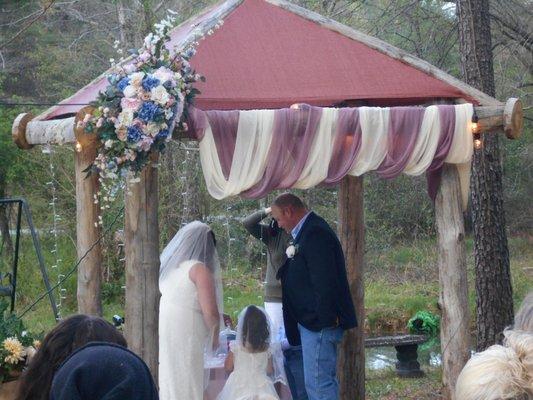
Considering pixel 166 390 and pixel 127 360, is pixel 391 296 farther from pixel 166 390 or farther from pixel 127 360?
pixel 127 360

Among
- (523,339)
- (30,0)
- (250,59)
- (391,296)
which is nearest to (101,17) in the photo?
(30,0)

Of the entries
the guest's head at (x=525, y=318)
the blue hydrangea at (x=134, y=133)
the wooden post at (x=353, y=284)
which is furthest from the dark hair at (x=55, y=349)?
the wooden post at (x=353, y=284)

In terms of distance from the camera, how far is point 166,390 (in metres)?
6.43

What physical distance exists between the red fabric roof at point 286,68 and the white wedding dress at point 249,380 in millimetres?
1812

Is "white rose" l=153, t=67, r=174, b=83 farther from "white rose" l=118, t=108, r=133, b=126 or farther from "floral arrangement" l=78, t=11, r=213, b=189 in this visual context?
"white rose" l=118, t=108, r=133, b=126

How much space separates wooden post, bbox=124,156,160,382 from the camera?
5.29 meters

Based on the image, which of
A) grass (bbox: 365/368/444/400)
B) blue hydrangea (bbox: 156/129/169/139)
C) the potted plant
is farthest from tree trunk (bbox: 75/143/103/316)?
grass (bbox: 365/368/444/400)

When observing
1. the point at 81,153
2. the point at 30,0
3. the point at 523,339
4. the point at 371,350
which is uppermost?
the point at 30,0

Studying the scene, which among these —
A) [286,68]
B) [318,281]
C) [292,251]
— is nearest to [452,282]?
[318,281]

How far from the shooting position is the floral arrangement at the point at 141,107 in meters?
4.88

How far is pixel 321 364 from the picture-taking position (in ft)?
20.0

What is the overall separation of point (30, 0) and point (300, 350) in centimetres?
1066

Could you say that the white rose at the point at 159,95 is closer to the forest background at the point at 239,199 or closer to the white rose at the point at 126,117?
the white rose at the point at 126,117

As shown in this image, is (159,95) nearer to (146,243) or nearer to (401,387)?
(146,243)
